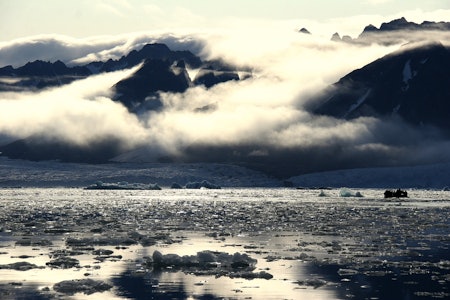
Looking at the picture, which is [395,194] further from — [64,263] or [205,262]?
[64,263]

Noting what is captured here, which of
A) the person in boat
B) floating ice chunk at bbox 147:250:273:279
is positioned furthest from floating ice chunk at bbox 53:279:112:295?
the person in boat

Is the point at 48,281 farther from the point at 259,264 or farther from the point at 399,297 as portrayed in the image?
the point at 399,297

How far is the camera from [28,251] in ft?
151

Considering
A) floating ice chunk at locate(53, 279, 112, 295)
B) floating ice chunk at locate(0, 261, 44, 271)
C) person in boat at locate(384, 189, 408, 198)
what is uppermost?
person in boat at locate(384, 189, 408, 198)

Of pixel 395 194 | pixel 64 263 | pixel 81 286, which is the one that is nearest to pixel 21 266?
pixel 64 263

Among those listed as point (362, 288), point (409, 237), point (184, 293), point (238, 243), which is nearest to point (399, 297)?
point (362, 288)

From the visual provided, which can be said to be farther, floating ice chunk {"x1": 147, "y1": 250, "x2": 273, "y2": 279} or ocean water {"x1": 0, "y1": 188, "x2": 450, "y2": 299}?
floating ice chunk {"x1": 147, "y1": 250, "x2": 273, "y2": 279}

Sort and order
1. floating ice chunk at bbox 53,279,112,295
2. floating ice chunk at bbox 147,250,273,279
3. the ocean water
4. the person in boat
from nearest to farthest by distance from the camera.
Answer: floating ice chunk at bbox 53,279,112,295 → the ocean water → floating ice chunk at bbox 147,250,273,279 → the person in boat

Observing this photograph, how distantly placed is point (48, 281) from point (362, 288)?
12637 mm

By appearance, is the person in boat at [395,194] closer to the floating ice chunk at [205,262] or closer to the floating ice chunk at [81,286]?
the floating ice chunk at [205,262]

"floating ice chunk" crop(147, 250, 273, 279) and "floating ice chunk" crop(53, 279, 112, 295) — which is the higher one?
"floating ice chunk" crop(147, 250, 273, 279)

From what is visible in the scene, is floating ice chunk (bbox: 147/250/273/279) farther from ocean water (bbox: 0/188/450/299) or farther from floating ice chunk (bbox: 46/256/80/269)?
floating ice chunk (bbox: 46/256/80/269)

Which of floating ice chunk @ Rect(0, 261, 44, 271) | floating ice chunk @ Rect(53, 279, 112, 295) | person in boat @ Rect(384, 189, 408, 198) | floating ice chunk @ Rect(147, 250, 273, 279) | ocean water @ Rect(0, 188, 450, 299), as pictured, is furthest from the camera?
person in boat @ Rect(384, 189, 408, 198)

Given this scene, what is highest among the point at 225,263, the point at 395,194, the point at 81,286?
the point at 395,194
